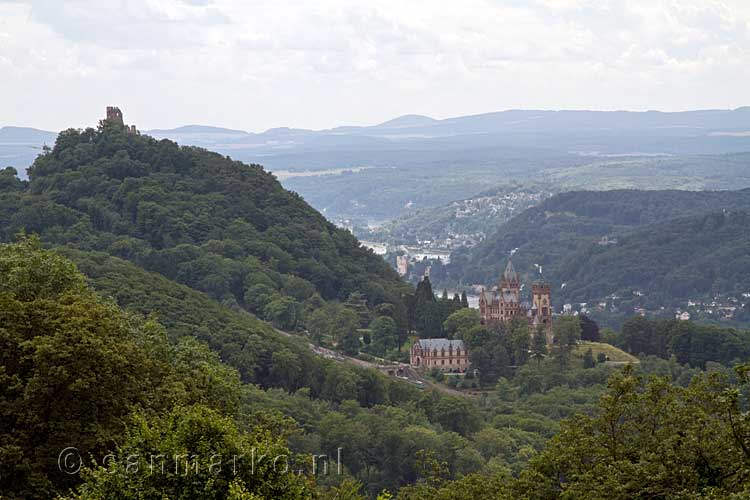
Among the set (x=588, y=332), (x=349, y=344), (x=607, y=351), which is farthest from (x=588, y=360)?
(x=349, y=344)

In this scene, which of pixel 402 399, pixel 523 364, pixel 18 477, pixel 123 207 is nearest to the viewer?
pixel 18 477

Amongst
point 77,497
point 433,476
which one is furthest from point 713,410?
point 77,497

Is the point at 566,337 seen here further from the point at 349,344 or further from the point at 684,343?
the point at 349,344

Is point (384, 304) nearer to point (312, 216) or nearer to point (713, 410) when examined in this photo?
point (312, 216)

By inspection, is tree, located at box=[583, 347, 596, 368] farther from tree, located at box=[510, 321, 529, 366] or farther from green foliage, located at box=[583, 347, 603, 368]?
tree, located at box=[510, 321, 529, 366]

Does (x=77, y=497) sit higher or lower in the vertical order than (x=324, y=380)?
higher

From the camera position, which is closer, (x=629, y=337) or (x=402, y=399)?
(x=402, y=399)

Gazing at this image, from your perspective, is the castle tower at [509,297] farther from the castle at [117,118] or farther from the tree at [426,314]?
the castle at [117,118]
